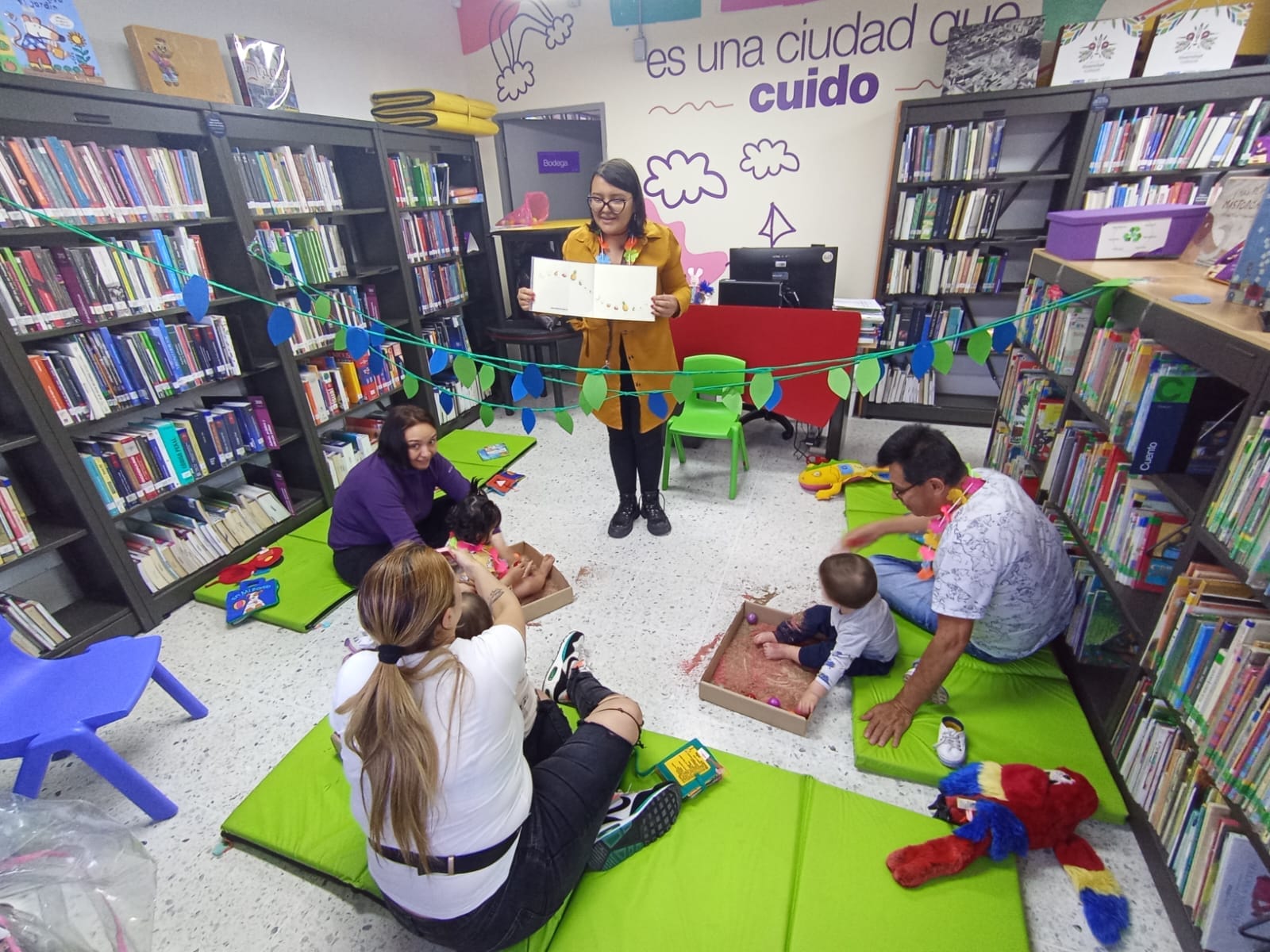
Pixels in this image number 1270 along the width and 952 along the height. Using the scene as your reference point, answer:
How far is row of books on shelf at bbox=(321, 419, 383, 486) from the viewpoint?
3.33m

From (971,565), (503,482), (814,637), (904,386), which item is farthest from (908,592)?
(904,386)

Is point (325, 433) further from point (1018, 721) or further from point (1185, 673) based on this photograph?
point (1185, 673)

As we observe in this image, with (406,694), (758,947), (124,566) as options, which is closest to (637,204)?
(406,694)

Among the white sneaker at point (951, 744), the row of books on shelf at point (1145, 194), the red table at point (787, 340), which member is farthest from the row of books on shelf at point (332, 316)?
the row of books on shelf at point (1145, 194)

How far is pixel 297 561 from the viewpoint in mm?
2771

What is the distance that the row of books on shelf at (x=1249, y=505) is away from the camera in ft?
3.63

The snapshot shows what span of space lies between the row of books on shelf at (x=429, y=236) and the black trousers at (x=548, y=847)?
132 inches

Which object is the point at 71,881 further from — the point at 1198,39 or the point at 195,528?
the point at 1198,39

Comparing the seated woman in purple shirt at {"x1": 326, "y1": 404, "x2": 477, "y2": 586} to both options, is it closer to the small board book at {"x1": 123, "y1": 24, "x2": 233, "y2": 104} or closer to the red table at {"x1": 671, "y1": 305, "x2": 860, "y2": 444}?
the red table at {"x1": 671, "y1": 305, "x2": 860, "y2": 444}

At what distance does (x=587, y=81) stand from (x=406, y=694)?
14.6ft

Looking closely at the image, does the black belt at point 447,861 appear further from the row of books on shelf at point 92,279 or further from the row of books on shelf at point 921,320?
the row of books on shelf at point 921,320

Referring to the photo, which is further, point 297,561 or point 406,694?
point 297,561

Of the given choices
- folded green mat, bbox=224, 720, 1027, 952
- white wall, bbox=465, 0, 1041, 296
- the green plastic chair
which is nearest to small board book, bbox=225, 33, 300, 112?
white wall, bbox=465, 0, 1041, 296

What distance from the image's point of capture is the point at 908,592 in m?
2.15
